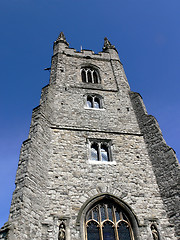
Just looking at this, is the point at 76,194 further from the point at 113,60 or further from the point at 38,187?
the point at 113,60

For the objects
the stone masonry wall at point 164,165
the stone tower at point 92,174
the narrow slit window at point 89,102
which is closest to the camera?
the stone tower at point 92,174

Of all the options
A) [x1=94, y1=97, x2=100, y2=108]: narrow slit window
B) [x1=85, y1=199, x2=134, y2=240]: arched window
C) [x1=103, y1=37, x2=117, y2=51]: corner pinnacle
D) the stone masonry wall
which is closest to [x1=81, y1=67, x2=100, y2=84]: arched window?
[x1=94, y1=97, x2=100, y2=108]: narrow slit window

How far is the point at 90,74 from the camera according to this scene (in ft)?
55.8

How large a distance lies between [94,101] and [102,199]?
21.6 feet

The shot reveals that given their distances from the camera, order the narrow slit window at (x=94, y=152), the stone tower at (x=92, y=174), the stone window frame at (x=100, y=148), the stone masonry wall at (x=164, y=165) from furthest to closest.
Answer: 1. the narrow slit window at (x=94, y=152)
2. the stone window frame at (x=100, y=148)
3. the stone masonry wall at (x=164, y=165)
4. the stone tower at (x=92, y=174)

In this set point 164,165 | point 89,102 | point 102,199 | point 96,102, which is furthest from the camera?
point 96,102

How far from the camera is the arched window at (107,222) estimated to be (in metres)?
7.89

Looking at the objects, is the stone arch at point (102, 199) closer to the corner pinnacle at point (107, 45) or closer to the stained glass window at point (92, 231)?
the stained glass window at point (92, 231)

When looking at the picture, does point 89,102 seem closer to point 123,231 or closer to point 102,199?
point 102,199

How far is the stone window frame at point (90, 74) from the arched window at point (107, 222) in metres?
9.41

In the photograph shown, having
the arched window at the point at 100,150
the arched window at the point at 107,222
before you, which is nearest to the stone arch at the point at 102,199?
the arched window at the point at 107,222

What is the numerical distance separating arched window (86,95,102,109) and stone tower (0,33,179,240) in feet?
0.19

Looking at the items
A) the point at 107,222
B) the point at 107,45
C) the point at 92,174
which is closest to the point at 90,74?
the point at 107,45

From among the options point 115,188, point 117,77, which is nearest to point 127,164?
point 115,188
